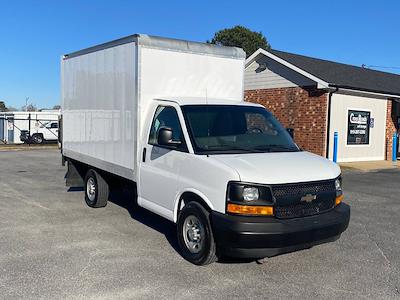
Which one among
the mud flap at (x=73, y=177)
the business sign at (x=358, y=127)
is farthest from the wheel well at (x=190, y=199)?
the business sign at (x=358, y=127)

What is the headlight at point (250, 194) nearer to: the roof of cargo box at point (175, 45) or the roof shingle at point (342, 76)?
the roof of cargo box at point (175, 45)

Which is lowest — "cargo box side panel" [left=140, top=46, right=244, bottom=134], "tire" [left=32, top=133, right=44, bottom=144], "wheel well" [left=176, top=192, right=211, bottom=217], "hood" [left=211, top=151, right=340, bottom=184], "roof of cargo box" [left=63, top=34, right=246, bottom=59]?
"tire" [left=32, top=133, right=44, bottom=144]

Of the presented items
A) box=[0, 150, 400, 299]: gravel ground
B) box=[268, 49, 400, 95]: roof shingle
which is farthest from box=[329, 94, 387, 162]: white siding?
box=[0, 150, 400, 299]: gravel ground

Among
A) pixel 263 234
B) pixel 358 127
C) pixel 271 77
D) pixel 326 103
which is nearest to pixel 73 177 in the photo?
pixel 263 234

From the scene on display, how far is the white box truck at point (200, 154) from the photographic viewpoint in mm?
4594

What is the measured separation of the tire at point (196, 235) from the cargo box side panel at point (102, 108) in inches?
58.5

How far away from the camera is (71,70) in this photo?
8953 millimetres

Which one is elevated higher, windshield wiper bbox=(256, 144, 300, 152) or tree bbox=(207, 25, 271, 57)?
tree bbox=(207, 25, 271, 57)

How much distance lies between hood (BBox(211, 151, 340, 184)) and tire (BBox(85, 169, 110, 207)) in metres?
3.71

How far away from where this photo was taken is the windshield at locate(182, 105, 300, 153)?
5410mm

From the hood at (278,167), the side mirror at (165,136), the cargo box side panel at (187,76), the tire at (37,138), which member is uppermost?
the cargo box side panel at (187,76)

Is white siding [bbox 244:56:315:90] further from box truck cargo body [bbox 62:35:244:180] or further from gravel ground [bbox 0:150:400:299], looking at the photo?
box truck cargo body [bbox 62:35:244:180]

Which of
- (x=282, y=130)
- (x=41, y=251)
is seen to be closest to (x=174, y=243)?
(x=41, y=251)

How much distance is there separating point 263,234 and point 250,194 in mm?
432
